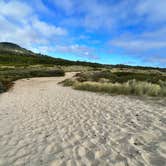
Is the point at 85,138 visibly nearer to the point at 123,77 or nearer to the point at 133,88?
the point at 133,88

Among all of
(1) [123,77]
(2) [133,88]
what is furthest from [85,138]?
(1) [123,77]

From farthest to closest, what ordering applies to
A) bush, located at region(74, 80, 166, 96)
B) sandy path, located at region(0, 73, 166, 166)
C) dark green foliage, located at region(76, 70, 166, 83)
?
1. dark green foliage, located at region(76, 70, 166, 83)
2. bush, located at region(74, 80, 166, 96)
3. sandy path, located at region(0, 73, 166, 166)

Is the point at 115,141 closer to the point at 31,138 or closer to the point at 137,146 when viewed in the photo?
the point at 137,146

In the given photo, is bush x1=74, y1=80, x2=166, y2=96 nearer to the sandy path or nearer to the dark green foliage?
the dark green foliage

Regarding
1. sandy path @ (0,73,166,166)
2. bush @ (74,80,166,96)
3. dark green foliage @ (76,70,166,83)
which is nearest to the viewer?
sandy path @ (0,73,166,166)

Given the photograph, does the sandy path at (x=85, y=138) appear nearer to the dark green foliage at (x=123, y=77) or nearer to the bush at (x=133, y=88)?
the bush at (x=133, y=88)

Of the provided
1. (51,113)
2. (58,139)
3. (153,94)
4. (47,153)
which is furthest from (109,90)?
(47,153)

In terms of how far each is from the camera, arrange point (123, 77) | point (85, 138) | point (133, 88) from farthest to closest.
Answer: point (123, 77) → point (133, 88) → point (85, 138)

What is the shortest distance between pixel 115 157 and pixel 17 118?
4.70 m

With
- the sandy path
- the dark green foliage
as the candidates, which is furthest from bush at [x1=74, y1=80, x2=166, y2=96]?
the sandy path

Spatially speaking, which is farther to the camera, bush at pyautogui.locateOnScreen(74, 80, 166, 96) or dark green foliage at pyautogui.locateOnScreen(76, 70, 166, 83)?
dark green foliage at pyautogui.locateOnScreen(76, 70, 166, 83)

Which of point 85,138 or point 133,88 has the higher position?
point 133,88

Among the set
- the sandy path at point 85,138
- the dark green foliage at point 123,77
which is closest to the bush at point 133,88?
the dark green foliage at point 123,77

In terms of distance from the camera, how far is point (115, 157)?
3912mm
